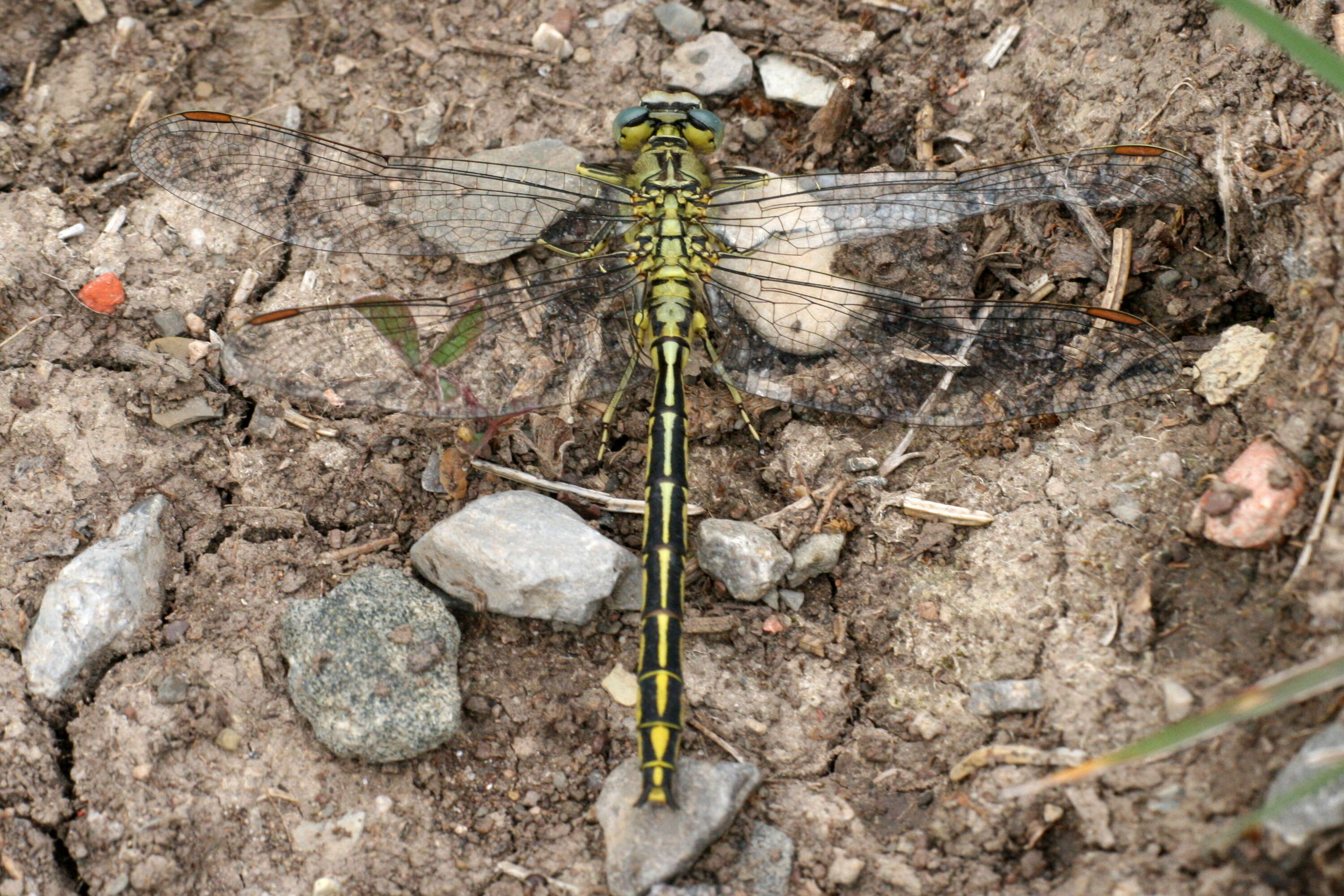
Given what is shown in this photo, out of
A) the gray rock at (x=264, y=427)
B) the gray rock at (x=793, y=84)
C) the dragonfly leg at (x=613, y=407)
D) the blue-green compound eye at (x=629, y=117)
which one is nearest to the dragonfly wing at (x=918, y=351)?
the dragonfly leg at (x=613, y=407)

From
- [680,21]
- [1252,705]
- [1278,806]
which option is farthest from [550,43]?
[1278,806]

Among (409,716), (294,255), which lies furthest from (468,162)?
(409,716)

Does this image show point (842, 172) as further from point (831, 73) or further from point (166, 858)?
point (166, 858)

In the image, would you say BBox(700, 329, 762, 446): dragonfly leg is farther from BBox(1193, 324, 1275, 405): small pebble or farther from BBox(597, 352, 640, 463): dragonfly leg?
BBox(1193, 324, 1275, 405): small pebble

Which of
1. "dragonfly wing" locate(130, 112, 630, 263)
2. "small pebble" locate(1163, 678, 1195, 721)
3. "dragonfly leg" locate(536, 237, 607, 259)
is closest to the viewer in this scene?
"small pebble" locate(1163, 678, 1195, 721)

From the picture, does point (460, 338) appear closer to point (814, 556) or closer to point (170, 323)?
point (170, 323)

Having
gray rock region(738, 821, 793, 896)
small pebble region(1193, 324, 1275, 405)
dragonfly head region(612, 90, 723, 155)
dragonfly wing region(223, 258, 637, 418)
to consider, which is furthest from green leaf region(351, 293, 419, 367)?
small pebble region(1193, 324, 1275, 405)
